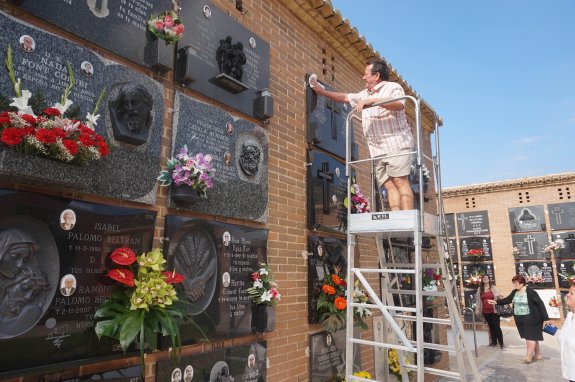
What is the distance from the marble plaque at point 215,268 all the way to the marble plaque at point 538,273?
16.6m

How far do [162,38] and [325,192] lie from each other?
8.49 feet

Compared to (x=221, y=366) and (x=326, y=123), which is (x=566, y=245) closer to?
(x=326, y=123)

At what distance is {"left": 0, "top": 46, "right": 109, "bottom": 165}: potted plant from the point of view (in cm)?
185

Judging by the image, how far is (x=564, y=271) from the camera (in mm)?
15852

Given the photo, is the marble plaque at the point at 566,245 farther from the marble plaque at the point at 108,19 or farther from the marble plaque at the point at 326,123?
the marble plaque at the point at 108,19

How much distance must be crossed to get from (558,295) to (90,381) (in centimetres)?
1839

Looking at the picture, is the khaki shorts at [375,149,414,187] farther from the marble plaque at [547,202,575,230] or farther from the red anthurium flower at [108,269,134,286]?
the marble plaque at [547,202,575,230]

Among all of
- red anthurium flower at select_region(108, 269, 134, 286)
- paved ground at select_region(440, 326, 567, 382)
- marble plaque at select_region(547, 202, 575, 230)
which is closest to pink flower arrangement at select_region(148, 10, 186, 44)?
red anthurium flower at select_region(108, 269, 134, 286)

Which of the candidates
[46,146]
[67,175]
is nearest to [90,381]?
A: [67,175]

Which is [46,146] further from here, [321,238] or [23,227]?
[321,238]

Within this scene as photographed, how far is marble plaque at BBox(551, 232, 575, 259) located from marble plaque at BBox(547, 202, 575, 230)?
0.33m

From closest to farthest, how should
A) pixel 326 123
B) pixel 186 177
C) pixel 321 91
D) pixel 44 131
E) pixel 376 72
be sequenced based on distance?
pixel 44 131 → pixel 186 177 → pixel 376 72 → pixel 321 91 → pixel 326 123

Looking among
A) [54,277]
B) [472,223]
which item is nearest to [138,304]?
[54,277]

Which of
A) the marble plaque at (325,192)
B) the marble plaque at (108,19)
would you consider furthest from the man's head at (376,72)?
the marble plaque at (108,19)
